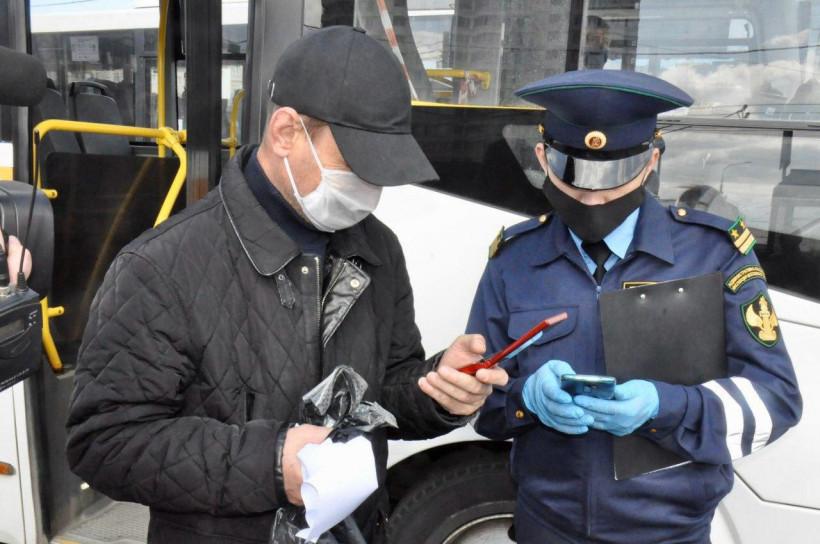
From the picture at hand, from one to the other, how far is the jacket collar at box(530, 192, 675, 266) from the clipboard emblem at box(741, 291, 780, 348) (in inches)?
7.1

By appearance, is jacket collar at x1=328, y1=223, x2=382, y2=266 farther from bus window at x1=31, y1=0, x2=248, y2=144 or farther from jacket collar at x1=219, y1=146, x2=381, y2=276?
bus window at x1=31, y1=0, x2=248, y2=144

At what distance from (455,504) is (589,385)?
1.18 metres

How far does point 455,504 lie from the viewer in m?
2.44

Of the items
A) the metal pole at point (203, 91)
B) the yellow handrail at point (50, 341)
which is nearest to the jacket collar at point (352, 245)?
the metal pole at point (203, 91)

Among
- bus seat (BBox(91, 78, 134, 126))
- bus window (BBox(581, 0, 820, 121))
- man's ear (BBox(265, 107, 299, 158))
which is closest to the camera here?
man's ear (BBox(265, 107, 299, 158))

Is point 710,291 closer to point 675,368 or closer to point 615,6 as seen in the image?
point 675,368

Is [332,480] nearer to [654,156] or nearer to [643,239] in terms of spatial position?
[643,239]

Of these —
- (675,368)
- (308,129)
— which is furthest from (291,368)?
(675,368)

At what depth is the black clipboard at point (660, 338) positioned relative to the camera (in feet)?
5.06

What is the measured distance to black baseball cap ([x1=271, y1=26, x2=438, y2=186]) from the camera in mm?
1294

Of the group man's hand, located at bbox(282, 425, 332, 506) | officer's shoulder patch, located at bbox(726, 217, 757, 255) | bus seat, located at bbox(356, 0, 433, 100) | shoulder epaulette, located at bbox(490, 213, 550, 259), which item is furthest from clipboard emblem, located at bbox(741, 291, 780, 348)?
bus seat, located at bbox(356, 0, 433, 100)

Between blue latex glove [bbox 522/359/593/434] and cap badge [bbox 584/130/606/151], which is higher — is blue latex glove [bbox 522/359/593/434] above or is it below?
below

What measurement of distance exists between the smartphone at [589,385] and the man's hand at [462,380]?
0.12 meters

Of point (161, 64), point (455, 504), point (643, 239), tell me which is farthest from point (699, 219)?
point (161, 64)
